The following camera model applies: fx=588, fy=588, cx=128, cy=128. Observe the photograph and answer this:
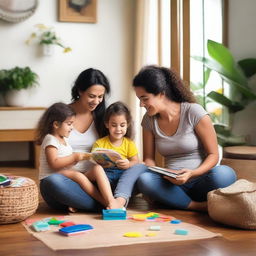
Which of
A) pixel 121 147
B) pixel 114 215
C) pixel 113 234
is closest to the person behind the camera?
pixel 113 234

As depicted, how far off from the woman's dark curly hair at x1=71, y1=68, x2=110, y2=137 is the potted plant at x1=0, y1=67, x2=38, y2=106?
2.13m

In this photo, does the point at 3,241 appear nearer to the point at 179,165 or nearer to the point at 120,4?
the point at 179,165

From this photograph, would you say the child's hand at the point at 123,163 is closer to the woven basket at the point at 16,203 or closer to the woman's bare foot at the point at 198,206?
the woman's bare foot at the point at 198,206

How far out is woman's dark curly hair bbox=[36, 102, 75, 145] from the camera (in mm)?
3221

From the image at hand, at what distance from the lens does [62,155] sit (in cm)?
322

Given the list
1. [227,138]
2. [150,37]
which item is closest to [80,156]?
[227,138]

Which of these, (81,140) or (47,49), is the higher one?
(47,49)

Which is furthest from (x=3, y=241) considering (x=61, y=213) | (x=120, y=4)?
(x=120, y=4)

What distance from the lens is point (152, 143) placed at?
3.40 metres

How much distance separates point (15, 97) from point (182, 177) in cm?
286

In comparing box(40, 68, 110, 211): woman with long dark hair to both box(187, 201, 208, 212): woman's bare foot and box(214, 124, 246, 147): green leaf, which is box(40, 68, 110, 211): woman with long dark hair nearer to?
box(187, 201, 208, 212): woman's bare foot

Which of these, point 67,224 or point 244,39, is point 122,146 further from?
point 244,39

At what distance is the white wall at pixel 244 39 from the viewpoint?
4516mm

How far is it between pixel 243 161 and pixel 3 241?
173cm
